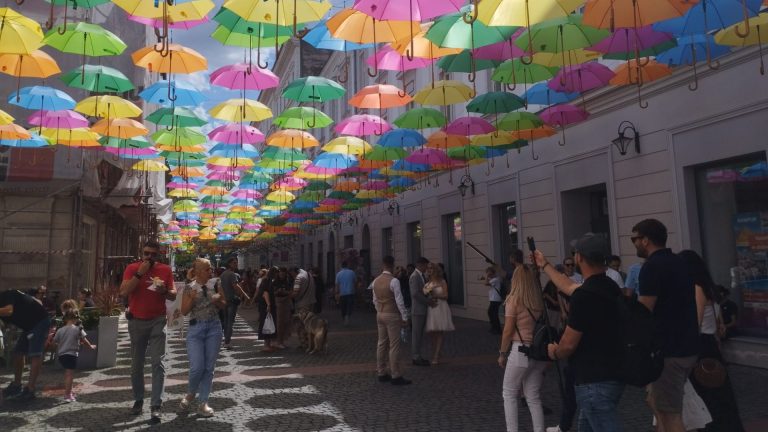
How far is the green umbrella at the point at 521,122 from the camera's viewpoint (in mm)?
10734

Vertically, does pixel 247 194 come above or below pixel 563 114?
above

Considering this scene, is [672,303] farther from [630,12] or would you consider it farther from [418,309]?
[418,309]

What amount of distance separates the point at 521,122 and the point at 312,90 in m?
4.32

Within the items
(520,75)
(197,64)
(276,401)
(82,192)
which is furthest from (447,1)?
(82,192)

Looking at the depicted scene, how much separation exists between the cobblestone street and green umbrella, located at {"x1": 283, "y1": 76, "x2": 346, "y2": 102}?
511 cm

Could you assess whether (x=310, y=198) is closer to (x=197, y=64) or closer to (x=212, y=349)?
(x=197, y=64)

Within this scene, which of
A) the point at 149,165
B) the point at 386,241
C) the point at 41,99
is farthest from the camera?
the point at 386,241

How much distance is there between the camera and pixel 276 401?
273 inches

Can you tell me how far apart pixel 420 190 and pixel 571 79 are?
41.8 feet

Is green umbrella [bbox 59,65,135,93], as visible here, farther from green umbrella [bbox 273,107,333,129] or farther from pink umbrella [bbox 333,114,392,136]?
pink umbrella [bbox 333,114,392,136]

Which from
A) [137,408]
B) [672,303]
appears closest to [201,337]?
[137,408]

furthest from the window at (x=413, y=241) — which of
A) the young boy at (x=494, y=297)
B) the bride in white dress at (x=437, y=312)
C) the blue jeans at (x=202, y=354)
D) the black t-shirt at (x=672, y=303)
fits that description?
the black t-shirt at (x=672, y=303)

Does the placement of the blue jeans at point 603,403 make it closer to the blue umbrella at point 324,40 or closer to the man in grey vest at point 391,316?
the man in grey vest at point 391,316

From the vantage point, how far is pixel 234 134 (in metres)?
12.6
